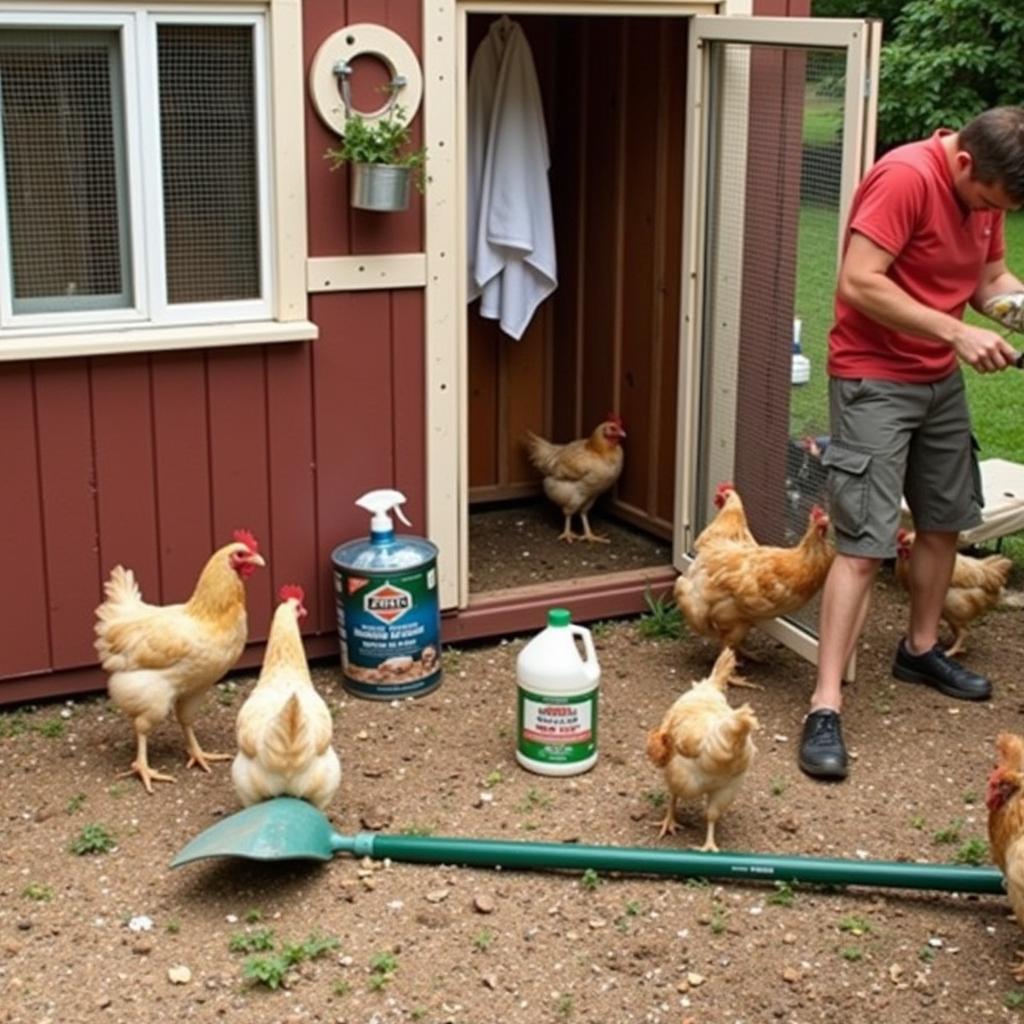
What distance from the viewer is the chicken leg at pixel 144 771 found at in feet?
15.3

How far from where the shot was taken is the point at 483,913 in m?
4.00

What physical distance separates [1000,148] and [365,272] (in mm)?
1977

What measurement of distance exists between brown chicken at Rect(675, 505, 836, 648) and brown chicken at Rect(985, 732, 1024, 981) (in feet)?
4.48

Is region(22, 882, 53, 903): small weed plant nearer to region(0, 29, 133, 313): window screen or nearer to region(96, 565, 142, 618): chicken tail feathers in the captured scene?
region(96, 565, 142, 618): chicken tail feathers

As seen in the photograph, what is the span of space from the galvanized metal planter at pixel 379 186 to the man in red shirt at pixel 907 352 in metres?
1.37

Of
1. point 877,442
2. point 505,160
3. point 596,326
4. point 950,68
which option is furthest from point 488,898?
point 950,68

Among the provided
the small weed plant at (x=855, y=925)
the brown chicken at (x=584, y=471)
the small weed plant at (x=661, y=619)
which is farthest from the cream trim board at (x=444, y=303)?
the small weed plant at (x=855, y=925)

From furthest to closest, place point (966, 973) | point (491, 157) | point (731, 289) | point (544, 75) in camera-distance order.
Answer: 1. point (544, 75)
2. point (491, 157)
3. point (731, 289)
4. point (966, 973)

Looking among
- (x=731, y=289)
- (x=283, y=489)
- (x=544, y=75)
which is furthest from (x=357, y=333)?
(x=544, y=75)

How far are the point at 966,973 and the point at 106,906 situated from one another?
6.78 feet

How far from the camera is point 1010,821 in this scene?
3744mm

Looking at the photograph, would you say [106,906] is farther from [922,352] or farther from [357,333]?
[922,352]

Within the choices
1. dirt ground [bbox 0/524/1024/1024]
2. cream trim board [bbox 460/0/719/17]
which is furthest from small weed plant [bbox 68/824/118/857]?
cream trim board [bbox 460/0/719/17]

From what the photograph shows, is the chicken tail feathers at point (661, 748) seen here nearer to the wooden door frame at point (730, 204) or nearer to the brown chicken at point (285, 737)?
the brown chicken at point (285, 737)
